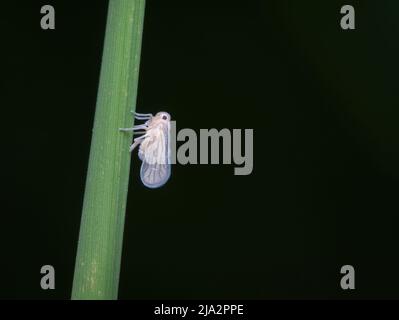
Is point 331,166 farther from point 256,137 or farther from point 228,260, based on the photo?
point 228,260

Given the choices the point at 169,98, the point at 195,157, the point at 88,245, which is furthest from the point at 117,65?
the point at 169,98

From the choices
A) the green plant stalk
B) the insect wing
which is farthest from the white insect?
the green plant stalk

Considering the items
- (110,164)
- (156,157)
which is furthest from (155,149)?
(110,164)

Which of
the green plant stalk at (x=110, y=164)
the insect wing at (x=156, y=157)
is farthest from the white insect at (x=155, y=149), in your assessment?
the green plant stalk at (x=110, y=164)

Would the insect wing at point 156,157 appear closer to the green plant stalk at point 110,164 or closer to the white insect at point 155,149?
the white insect at point 155,149

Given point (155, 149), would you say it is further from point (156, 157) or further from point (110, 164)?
point (110, 164)

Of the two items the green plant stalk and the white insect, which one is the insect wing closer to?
the white insect
